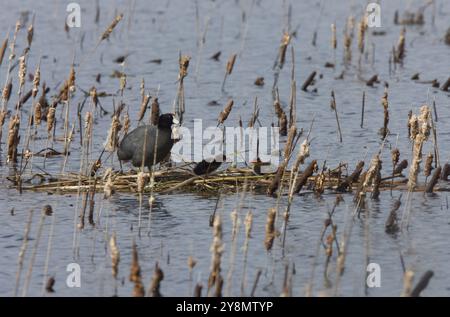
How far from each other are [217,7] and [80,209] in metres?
9.51

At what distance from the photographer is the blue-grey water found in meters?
7.04

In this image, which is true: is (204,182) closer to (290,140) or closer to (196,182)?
(196,182)

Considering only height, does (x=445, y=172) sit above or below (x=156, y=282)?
above

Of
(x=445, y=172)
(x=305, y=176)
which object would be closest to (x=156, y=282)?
(x=305, y=176)

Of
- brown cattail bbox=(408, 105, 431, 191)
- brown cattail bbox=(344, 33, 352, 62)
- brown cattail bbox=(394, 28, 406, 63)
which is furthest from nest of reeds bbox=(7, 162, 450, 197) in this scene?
brown cattail bbox=(394, 28, 406, 63)

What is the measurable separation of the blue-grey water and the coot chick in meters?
0.27

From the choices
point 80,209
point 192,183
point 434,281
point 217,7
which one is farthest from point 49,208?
point 217,7

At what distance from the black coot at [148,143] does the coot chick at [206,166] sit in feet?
1.07

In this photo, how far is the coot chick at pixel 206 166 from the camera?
9.05 m

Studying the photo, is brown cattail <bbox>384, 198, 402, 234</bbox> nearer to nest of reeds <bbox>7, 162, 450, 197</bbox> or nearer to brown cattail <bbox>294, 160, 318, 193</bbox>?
brown cattail <bbox>294, 160, 318, 193</bbox>

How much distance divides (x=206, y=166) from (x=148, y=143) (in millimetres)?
514

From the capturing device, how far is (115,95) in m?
12.9

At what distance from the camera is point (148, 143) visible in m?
9.02

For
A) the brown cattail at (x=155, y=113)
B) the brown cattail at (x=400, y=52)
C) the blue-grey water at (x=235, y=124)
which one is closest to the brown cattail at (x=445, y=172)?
the blue-grey water at (x=235, y=124)
